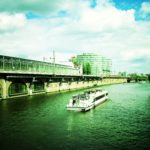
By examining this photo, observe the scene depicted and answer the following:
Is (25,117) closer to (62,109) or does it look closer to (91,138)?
(62,109)

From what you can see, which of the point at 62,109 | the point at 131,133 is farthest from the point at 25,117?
the point at 131,133

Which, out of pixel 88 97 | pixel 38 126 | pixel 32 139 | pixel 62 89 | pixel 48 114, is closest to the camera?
pixel 32 139

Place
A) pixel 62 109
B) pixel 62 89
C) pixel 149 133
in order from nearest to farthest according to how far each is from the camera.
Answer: pixel 149 133 < pixel 62 109 < pixel 62 89

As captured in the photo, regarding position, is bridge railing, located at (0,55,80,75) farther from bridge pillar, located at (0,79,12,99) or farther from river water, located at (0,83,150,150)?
river water, located at (0,83,150,150)

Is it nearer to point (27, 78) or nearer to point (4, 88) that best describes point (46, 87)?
point (27, 78)

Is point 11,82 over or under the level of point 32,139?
over

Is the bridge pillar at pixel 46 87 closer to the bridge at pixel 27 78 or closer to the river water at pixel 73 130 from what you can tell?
the bridge at pixel 27 78

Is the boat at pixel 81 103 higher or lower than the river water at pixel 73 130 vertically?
higher

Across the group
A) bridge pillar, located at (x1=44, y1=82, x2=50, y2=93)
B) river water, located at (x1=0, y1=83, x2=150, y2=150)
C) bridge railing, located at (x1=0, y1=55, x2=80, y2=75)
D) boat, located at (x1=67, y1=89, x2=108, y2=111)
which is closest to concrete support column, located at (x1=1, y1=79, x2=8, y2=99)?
bridge railing, located at (x1=0, y1=55, x2=80, y2=75)

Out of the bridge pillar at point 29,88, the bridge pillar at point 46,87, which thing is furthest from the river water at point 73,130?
the bridge pillar at point 46,87

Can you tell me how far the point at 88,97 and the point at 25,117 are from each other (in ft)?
66.9

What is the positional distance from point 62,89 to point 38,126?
89134 mm

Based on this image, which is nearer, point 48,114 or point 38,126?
point 38,126

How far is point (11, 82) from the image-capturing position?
85812mm
